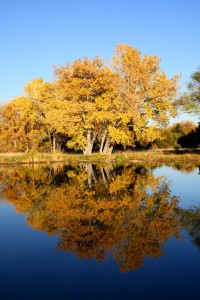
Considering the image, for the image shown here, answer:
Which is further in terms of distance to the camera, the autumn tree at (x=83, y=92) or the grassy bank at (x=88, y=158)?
the autumn tree at (x=83, y=92)

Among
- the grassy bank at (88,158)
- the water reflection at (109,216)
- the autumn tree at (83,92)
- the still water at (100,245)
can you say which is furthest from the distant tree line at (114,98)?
the still water at (100,245)

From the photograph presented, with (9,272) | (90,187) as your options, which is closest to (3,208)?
(90,187)

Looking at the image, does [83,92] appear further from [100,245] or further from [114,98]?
[100,245]

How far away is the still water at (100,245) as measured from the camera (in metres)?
5.70

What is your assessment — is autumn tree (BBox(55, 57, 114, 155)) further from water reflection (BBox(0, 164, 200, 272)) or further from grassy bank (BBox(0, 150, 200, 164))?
water reflection (BBox(0, 164, 200, 272))

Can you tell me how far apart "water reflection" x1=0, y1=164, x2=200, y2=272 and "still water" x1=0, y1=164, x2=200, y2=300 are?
24mm

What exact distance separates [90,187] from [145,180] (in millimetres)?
3601

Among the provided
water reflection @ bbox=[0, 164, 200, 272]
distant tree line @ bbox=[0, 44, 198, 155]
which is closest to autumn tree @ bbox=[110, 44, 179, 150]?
distant tree line @ bbox=[0, 44, 198, 155]

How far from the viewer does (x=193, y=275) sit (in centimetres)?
613

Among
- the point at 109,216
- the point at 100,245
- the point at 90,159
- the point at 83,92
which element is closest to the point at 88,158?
the point at 90,159

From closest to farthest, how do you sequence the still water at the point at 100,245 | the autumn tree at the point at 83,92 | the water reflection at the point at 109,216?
the still water at the point at 100,245 → the water reflection at the point at 109,216 → the autumn tree at the point at 83,92

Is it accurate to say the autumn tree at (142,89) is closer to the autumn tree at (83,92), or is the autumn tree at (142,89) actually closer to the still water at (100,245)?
the autumn tree at (83,92)

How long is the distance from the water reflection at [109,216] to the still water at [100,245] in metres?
0.02

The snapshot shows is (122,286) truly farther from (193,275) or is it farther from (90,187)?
(90,187)
